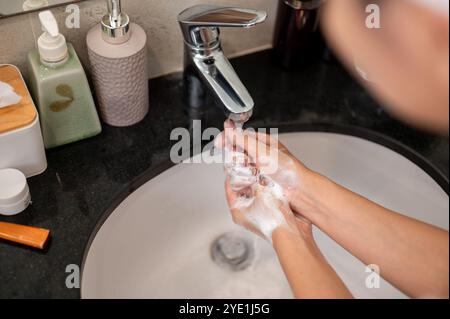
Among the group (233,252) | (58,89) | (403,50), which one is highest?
(403,50)

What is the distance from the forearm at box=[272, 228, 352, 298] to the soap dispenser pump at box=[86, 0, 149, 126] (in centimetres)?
28

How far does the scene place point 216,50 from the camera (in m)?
0.75

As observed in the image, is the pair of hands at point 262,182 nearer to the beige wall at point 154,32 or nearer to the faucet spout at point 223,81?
the faucet spout at point 223,81

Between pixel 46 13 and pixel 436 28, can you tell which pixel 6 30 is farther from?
pixel 436 28

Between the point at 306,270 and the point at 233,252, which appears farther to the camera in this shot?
the point at 233,252

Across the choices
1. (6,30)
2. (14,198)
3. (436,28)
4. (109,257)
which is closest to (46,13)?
(6,30)

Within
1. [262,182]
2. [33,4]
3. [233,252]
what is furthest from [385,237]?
[33,4]

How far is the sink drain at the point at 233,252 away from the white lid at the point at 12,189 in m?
0.33

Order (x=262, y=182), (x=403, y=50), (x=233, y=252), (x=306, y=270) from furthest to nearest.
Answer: (x=233, y=252) → (x=262, y=182) → (x=306, y=270) → (x=403, y=50)

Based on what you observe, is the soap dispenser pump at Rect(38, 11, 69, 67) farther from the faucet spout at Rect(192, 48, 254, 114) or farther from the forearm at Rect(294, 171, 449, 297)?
the forearm at Rect(294, 171, 449, 297)

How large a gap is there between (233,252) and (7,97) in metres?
Answer: 0.43

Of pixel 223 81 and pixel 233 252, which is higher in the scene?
Answer: pixel 223 81

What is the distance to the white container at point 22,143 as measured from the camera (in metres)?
0.67

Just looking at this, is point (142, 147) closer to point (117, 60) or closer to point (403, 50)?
point (117, 60)
